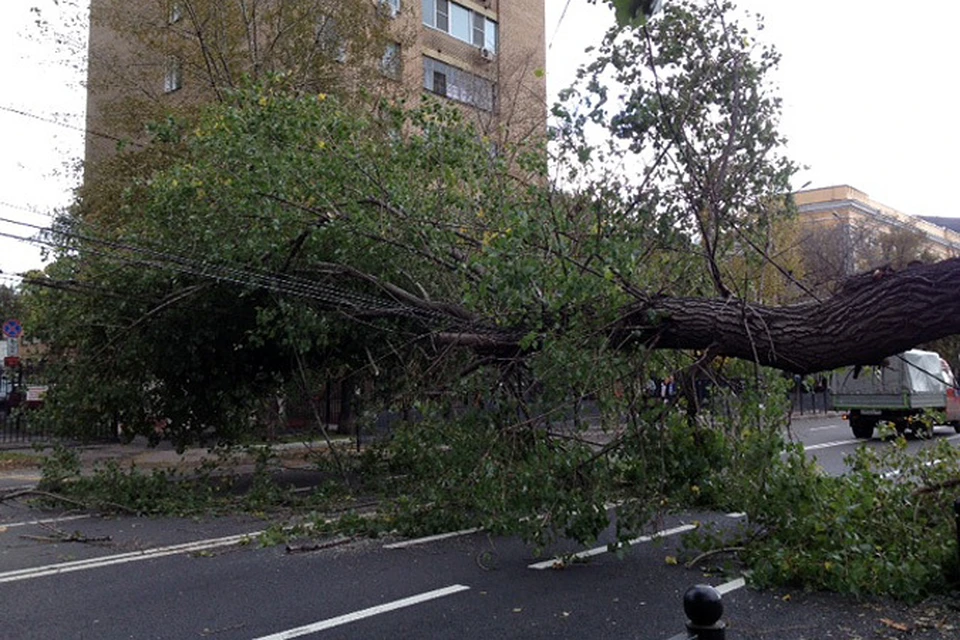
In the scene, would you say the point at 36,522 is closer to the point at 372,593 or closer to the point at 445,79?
the point at 372,593

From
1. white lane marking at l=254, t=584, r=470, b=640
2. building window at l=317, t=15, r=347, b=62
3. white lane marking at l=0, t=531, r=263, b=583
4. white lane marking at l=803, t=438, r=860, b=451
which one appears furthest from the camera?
building window at l=317, t=15, r=347, b=62

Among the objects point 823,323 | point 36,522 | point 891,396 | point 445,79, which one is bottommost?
point 36,522

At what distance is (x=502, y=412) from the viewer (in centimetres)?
793

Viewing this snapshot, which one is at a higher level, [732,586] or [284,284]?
[284,284]

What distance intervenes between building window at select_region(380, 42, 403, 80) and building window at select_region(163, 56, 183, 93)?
4920 millimetres

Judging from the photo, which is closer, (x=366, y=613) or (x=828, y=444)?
(x=366, y=613)

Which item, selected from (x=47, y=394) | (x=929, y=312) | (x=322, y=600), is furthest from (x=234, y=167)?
(x=929, y=312)

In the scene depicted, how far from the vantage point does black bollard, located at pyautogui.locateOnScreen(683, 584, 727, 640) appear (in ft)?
8.68

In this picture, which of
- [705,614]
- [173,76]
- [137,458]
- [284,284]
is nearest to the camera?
[705,614]

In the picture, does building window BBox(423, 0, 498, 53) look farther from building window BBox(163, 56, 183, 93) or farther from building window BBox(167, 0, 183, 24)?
building window BBox(167, 0, 183, 24)

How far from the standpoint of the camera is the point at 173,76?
21.4 m

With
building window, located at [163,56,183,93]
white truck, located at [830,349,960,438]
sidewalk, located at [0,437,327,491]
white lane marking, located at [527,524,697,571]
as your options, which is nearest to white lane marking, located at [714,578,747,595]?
white lane marking, located at [527,524,697,571]

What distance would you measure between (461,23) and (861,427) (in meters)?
21.1

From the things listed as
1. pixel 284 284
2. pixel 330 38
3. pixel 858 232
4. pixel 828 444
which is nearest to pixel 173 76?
pixel 330 38
